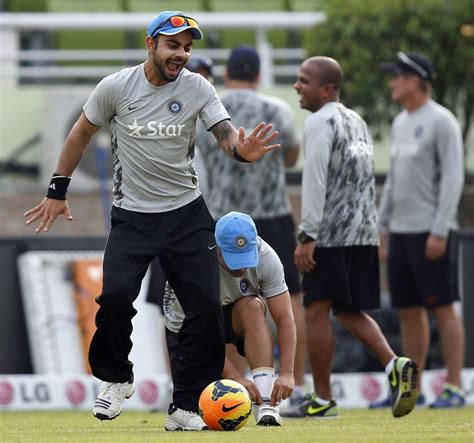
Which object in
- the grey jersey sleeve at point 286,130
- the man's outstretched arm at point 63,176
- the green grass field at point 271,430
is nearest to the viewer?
the green grass field at point 271,430

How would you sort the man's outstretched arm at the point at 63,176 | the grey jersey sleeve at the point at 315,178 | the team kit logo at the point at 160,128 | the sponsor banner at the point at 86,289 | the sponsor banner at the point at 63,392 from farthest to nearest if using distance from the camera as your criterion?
the sponsor banner at the point at 86,289, the sponsor banner at the point at 63,392, the grey jersey sleeve at the point at 315,178, the man's outstretched arm at the point at 63,176, the team kit logo at the point at 160,128

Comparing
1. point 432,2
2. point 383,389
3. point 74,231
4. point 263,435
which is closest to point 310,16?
point 432,2

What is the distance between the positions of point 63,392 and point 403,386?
3741 mm

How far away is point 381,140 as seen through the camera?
17031 mm

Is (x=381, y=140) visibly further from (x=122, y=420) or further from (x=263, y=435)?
(x=263, y=435)

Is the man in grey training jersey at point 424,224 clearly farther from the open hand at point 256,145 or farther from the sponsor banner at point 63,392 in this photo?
the open hand at point 256,145

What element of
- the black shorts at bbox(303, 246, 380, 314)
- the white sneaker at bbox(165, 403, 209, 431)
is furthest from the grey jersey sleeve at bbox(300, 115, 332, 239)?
the white sneaker at bbox(165, 403, 209, 431)

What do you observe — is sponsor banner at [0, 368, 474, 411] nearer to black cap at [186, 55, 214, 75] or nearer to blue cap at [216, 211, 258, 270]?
black cap at [186, 55, 214, 75]

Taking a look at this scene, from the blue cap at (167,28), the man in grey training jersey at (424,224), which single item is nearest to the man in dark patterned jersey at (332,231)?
the man in grey training jersey at (424,224)

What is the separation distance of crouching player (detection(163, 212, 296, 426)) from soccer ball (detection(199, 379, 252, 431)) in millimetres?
313

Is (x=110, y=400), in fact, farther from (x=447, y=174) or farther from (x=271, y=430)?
(x=447, y=174)

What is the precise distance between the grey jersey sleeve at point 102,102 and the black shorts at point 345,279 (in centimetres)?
192

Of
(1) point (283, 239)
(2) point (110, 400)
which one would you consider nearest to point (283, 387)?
(2) point (110, 400)

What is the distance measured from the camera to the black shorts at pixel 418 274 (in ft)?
33.9
